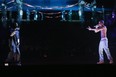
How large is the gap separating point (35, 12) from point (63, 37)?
1.91ft

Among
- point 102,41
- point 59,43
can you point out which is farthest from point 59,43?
point 102,41

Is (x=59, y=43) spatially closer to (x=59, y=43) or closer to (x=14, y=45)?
(x=59, y=43)

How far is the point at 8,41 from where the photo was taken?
5.45 meters

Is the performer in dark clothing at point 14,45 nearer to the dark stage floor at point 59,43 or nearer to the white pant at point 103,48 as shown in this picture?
the dark stage floor at point 59,43

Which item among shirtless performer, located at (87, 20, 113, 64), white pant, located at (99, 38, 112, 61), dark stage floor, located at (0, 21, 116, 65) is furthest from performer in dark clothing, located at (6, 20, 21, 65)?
white pant, located at (99, 38, 112, 61)

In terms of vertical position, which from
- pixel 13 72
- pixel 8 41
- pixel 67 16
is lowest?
pixel 13 72

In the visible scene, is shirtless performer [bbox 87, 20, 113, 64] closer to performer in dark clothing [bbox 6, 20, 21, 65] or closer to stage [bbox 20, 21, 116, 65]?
stage [bbox 20, 21, 116, 65]

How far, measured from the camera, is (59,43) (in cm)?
554

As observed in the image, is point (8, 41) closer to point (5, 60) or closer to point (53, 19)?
point (5, 60)

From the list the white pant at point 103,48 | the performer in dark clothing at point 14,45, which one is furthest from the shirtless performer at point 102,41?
the performer in dark clothing at point 14,45

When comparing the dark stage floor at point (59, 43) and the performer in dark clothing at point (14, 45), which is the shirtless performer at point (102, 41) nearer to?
the dark stage floor at point (59, 43)

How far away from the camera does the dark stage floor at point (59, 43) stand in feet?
17.9

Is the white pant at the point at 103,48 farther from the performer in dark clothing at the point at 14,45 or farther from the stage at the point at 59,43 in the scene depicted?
the performer in dark clothing at the point at 14,45

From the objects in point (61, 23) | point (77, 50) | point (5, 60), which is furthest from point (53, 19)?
point (5, 60)
